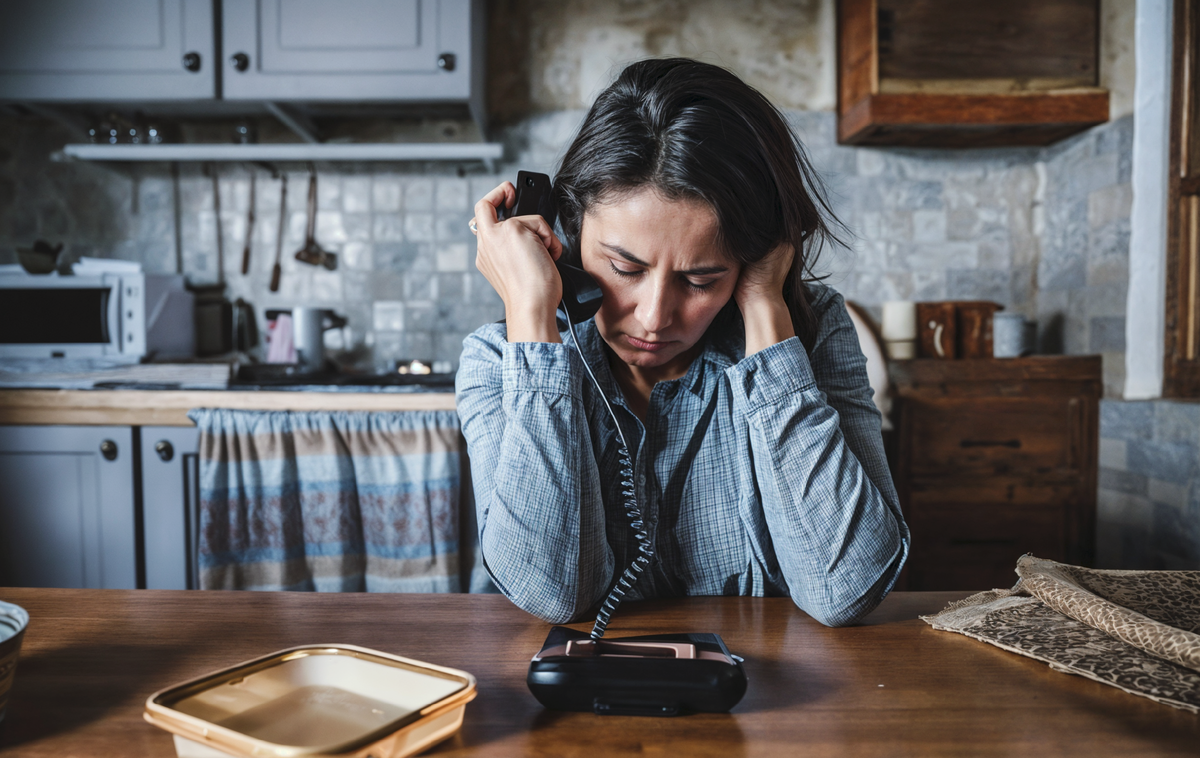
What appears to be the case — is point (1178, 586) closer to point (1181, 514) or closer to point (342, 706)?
point (342, 706)

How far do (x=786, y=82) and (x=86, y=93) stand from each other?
2.50 meters

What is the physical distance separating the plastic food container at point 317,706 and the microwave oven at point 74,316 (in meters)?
2.27

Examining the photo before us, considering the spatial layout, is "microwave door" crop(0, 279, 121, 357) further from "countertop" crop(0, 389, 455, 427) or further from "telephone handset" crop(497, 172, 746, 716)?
"telephone handset" crop(497, 172, 746, 716)

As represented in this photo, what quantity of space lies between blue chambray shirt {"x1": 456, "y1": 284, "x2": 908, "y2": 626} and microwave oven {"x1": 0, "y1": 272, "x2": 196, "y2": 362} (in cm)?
188

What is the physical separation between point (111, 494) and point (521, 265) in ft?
5.92

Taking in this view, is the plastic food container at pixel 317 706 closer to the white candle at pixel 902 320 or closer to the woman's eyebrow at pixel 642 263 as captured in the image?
the woman's eyebrow at pixel 642 263

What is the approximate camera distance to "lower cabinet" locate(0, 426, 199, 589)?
208cm

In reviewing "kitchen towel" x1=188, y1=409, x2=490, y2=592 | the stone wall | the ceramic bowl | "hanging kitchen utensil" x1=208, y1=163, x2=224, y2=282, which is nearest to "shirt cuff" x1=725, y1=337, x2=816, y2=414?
the ceramic bowl

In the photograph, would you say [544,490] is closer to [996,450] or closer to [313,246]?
[996,450]

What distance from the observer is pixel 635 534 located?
101 cm

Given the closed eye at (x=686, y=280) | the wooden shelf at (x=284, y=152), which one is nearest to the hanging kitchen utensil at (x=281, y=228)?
the wooden shelf at (x=284, y=152)

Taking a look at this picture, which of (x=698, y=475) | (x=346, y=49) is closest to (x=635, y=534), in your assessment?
(x=698, y=475)

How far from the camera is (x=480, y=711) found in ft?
1.70

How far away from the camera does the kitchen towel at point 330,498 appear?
202cm
